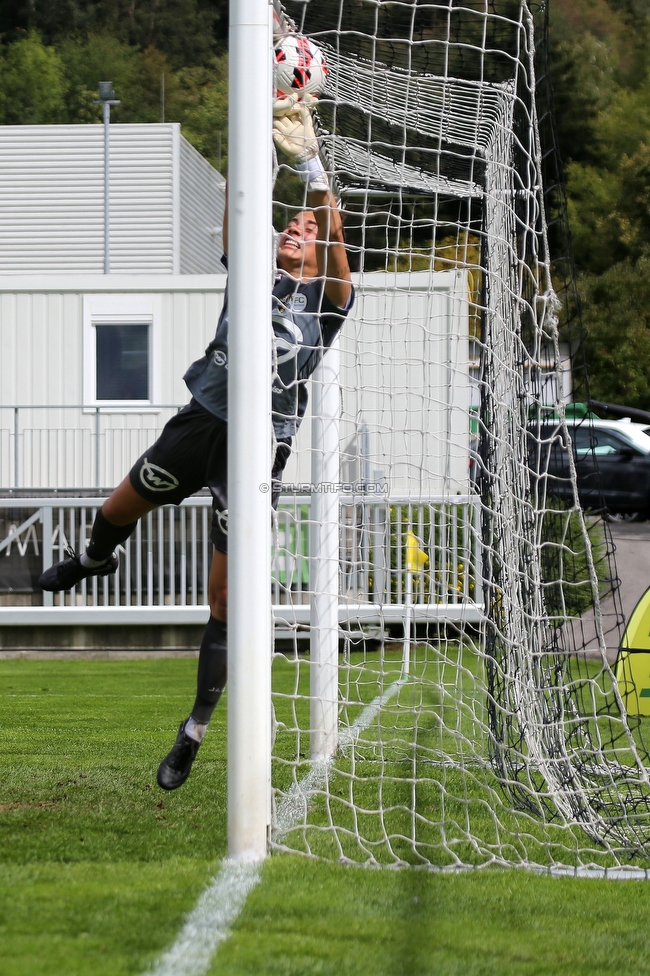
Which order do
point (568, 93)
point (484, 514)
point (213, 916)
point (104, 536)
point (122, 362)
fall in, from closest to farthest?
1. point (213, 916)
2. point (104, 536)
3. point (484, 514)
4. point (122, 362)
5. point (568, 93)

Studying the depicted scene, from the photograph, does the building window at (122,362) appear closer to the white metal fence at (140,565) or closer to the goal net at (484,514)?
the white metal fence at (140,565)

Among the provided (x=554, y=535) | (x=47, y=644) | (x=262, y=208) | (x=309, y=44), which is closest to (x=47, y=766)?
(x=554, y=535)

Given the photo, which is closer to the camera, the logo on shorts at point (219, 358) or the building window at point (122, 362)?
the logo on shorts at point (219, 358)

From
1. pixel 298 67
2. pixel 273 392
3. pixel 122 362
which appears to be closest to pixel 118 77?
pixel 122 362

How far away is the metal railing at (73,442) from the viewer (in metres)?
16.9

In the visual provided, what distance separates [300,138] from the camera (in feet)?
13.4

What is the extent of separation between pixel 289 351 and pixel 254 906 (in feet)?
6.41

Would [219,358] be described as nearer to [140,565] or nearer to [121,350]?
[140,565]

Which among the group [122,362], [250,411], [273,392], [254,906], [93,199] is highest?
[93,199]

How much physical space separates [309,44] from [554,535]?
2342 millimetres

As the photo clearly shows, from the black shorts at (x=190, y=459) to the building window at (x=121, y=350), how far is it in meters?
12.2

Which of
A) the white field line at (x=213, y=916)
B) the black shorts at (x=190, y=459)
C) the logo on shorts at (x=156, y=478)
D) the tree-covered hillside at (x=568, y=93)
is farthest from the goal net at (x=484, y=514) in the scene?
the tree-covered hillside at (x=568, y=93)

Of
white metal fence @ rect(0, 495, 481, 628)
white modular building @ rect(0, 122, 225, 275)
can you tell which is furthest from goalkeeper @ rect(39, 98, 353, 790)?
white modular building @ rect(0, 122, 225, 275)

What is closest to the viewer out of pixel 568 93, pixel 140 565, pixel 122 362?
pixel 140 565
